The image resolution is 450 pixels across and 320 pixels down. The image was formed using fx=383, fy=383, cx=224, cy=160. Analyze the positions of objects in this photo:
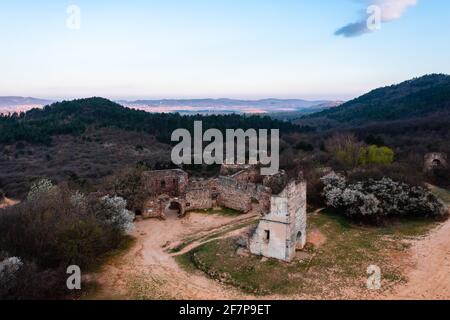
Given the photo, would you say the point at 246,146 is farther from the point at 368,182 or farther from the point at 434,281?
the point at 434,281

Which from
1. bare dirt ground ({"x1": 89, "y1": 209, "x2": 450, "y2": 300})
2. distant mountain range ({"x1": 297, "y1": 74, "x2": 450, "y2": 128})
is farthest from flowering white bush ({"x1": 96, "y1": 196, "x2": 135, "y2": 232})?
distant mountain range ({"x1": 297, "y1": 74, "x2": 450, "y2": 128})

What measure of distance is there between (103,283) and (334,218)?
48.3ft

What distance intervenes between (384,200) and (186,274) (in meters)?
13.7

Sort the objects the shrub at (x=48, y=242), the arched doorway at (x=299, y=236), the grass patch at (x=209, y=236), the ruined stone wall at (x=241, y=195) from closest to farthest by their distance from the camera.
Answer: the shrub at (x=48, y=242) < the arched doorway at (x=299, y=236) < the grass patch at (x=209, y=236) < the ruined stone wall at (x=241, y=195)

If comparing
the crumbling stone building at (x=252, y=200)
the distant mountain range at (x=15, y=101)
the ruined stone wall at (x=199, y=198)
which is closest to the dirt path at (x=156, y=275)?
the crumbling stone building at (x=252, y=200)

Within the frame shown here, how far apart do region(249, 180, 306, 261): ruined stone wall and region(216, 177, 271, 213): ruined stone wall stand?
7.76 m

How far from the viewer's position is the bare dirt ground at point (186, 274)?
16.2 meters

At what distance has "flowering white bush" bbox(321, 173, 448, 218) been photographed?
77.7ft

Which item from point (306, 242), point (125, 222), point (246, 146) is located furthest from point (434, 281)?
point (246, 146)

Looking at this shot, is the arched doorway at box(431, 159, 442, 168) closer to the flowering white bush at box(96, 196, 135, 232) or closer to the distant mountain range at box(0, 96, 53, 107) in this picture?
the flowering white bush at box(96, 196, 135, 232)

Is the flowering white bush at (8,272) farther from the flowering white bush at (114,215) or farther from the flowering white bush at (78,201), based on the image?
the flowering white bush at (114,215)

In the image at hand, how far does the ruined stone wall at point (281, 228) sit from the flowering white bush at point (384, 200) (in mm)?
6107

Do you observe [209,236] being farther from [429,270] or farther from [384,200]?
[429,270]

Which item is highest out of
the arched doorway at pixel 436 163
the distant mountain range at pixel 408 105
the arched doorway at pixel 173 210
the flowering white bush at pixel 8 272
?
the distant mountain range at pixel 408 105
